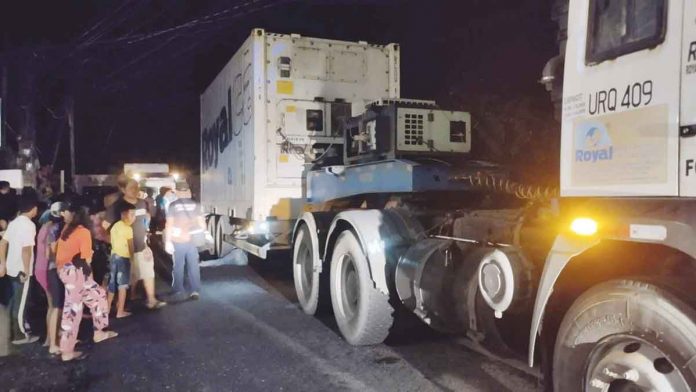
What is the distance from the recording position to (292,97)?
930 cm

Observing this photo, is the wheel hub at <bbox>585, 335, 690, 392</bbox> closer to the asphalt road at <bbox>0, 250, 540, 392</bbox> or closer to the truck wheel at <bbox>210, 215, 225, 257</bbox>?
the asphalt road at <bbox>0, 250, 540, 392</bbox>

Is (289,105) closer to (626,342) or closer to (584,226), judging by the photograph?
(584,226)

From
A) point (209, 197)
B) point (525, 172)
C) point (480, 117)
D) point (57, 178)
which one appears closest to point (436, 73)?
point (209, 197)

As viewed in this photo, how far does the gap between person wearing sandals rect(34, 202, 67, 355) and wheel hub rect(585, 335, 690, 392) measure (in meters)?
5.02

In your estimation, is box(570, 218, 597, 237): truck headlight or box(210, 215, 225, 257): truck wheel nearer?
box(570, 218, 597, 237): truck headlight

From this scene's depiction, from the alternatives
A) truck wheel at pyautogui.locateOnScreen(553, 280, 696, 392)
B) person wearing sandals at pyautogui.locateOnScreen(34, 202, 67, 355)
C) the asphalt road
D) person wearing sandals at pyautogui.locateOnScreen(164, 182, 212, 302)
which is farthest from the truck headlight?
person wearing sandals at pyautogui.locateOnScreen(164, 182, 212, 302)

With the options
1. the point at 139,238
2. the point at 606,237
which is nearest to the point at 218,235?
the point at 139,238

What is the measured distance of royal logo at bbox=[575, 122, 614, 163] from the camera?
2.86 metres

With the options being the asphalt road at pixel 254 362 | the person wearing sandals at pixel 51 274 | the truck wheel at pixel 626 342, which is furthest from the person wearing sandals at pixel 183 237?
the truck wheel at pixel 626 342

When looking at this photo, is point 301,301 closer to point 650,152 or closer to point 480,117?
point 480,117

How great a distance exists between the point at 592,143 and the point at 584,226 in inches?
16.9

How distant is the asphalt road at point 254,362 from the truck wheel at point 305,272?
0.21 m

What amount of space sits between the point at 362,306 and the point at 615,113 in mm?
3402

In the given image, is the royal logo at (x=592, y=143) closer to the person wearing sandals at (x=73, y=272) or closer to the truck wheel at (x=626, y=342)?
the truck wheel at (x=626, y=342)
